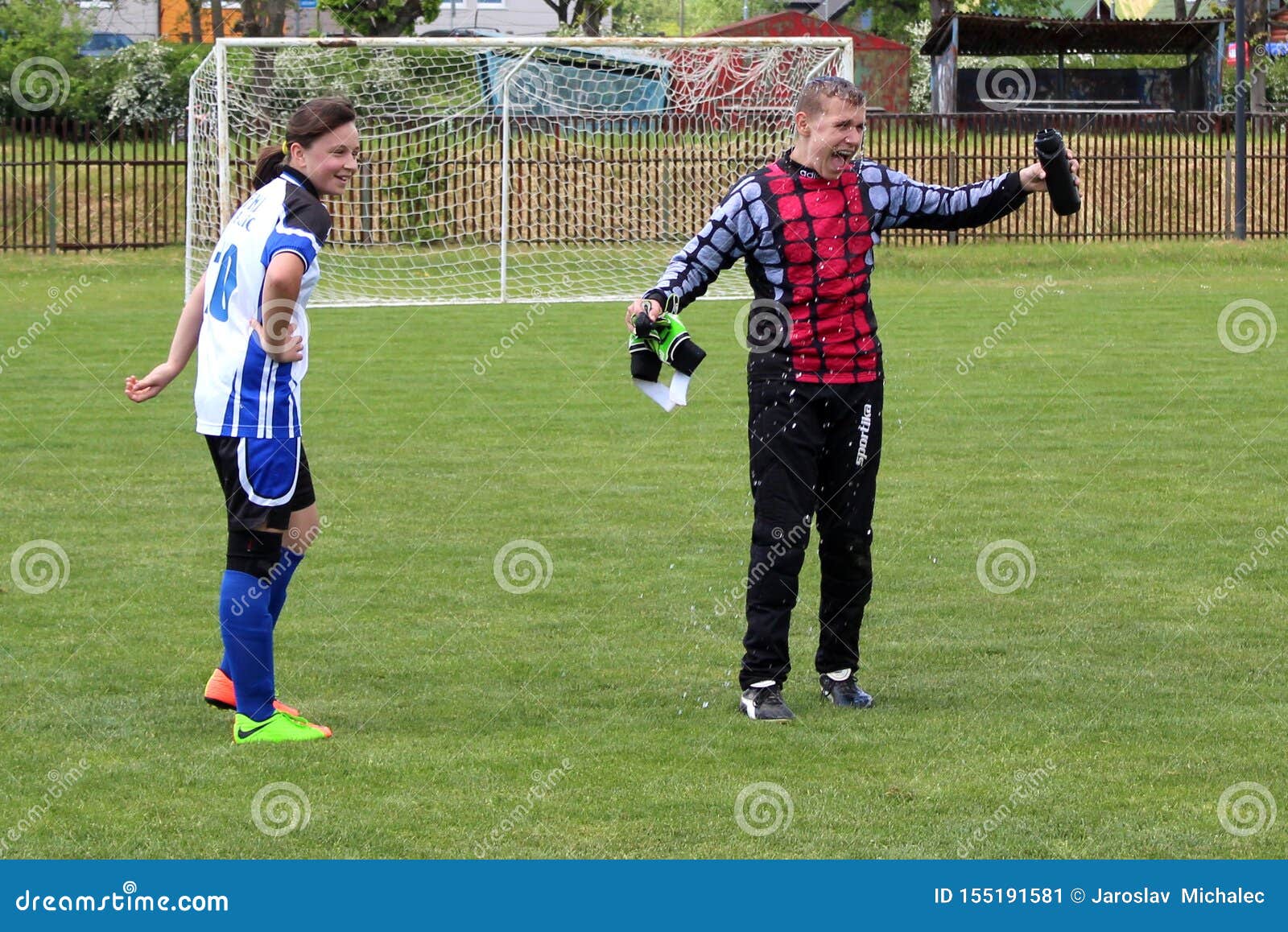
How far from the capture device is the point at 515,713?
5855mm

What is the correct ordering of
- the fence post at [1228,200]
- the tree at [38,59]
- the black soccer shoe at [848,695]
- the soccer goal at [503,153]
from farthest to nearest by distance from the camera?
the tree at [38,59] < the fence post at [1228,200] < the soccer goal at [503,153] < the black soccer shoe at [848,695]

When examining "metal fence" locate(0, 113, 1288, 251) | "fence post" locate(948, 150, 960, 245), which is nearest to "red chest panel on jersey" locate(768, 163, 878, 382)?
"metal fence" locate(0, 113, 1288, 251)

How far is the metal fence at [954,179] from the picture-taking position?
2577 cm

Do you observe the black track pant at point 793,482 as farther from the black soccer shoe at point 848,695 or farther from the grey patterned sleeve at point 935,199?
the grey patterned sleeve at point 935,199

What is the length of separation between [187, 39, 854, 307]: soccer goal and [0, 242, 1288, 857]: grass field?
16.5 ft

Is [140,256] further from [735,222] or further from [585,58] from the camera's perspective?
[735,222]

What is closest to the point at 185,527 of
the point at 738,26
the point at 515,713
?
the point at 515,713

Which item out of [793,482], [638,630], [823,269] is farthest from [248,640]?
[823,269]

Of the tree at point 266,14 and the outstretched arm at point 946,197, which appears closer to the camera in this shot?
the outstretched arm at point 946,197

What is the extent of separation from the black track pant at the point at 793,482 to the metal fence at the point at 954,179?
61.7 feet

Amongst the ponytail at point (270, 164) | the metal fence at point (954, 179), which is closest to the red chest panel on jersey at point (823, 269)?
the ponytail at point (270, 164)

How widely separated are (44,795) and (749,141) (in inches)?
658

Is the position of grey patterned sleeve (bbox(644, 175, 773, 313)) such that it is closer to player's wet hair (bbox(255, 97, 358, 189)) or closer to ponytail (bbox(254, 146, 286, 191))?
player's wet hair (bbox(255, 97, 358, 189))

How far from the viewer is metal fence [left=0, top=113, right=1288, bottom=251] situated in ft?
84.5
